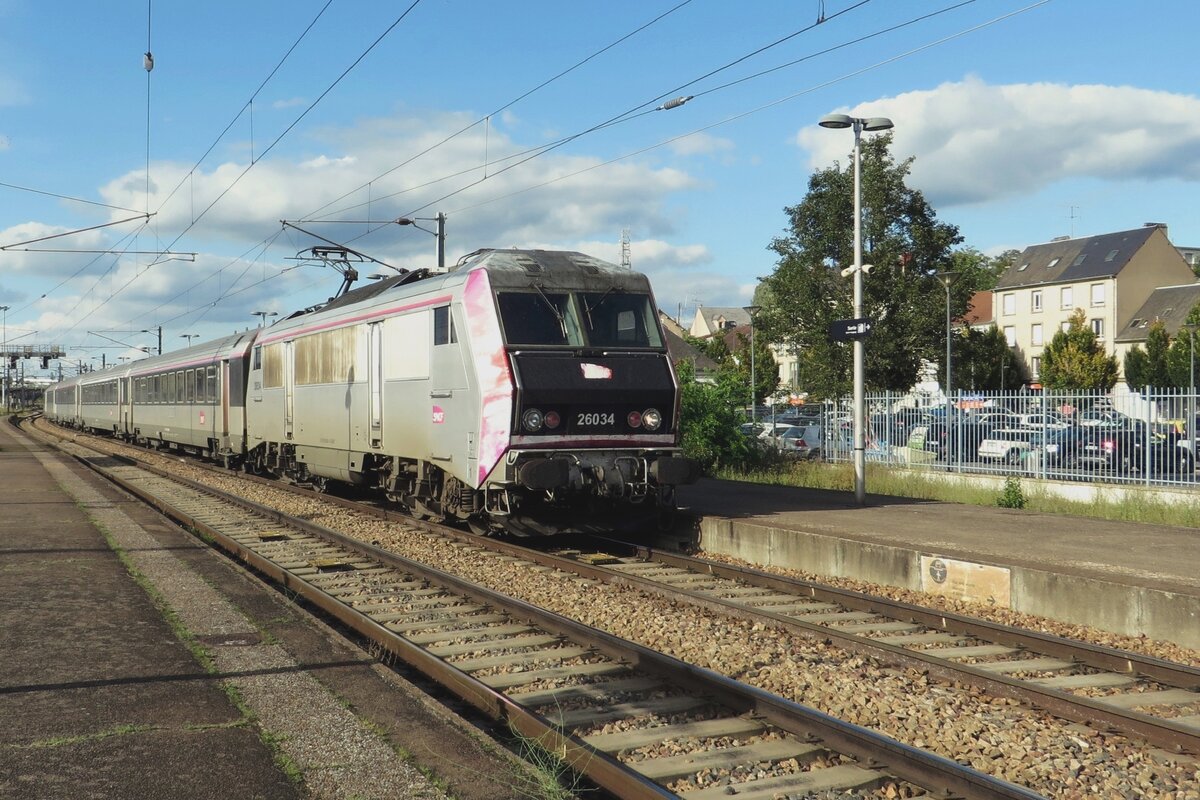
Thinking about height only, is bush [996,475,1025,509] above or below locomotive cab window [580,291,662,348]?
below

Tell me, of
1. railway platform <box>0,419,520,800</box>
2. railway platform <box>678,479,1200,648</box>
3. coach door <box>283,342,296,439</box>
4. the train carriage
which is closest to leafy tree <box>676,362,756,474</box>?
railway platform <box>678,479,1200,648</box>

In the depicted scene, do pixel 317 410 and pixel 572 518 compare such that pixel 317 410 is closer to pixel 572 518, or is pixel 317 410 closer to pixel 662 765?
pixel 572 518

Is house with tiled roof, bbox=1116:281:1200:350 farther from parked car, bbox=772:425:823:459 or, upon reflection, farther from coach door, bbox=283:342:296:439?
coach door, bbox=283:342:296:439

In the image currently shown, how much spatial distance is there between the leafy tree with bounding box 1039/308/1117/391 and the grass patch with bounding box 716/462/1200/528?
44.2m

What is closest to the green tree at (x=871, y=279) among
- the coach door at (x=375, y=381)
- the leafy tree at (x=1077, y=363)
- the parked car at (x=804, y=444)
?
the parked car at (x=804, y=444)

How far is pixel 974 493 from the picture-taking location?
19.6m

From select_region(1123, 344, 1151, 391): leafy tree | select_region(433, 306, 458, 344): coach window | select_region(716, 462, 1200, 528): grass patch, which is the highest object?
select_region(1123, 344, 1151, 391): leafy tree

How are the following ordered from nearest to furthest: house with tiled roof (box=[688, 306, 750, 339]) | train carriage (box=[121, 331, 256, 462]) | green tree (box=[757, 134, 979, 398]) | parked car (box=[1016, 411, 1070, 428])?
parked car (box=[1016, 411, 1070, 428])
train carriage (box=[121, 331, 256, 462])
green tree (box=[757, 134, 979, 398])
house with tiled roof (box=[688, 306, 750, 339])

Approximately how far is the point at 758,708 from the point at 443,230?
2172 cm

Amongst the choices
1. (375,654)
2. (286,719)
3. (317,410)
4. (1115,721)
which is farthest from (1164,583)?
(317,410)

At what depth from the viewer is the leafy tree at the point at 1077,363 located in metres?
63.0

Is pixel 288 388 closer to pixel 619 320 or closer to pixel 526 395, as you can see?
pixel 619 320

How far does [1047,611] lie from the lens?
9.24m

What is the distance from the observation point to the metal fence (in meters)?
19.5
